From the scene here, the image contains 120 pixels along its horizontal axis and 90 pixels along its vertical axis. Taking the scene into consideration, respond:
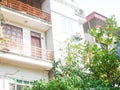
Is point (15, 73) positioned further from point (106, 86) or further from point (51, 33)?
point (106, 86)

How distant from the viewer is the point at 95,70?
10.7 m

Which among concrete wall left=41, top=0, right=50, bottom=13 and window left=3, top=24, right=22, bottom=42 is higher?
concrete wall left=41, top=0, right=50, bottom=13

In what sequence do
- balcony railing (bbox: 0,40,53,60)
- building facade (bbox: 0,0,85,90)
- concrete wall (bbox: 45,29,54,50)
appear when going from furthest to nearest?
concrete wall (bbox: 45,29,54,50) → balcony railing (bbox: 0,40,53,60) → building facade (bbox: 0,0,85,90)

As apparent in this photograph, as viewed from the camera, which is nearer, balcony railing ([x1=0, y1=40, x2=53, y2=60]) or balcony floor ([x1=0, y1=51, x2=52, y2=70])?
balcony floor ([x1=0, y1=51, x2=52, y2=70])

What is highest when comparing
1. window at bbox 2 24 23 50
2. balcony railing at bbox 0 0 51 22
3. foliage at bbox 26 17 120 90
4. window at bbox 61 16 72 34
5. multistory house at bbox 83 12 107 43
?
multistory house at bbox 83 12 107 43

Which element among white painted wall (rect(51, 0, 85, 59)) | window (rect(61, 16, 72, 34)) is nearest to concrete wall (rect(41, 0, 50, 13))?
white painted wall (rect(51, 0, 85, 59))

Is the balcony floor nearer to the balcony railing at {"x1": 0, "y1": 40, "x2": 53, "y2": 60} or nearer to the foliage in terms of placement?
the balcony railing at {"x1": 0, "y1": 40, "x2": 53, "y2": 60}

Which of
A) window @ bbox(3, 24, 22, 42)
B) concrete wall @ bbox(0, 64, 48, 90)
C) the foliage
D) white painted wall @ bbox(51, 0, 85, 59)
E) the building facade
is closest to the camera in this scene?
the foliage

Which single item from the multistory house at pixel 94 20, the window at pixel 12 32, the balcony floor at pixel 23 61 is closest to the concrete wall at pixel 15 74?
the balcony floor at pixel 23 61

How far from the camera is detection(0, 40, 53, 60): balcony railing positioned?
14.4 metres

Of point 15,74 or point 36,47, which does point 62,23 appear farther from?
point 15,74

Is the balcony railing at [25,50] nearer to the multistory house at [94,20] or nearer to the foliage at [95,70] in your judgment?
the foliage at [95,70]

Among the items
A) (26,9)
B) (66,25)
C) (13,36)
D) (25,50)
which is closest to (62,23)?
(66,25)

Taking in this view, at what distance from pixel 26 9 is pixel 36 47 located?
7.65 feet
